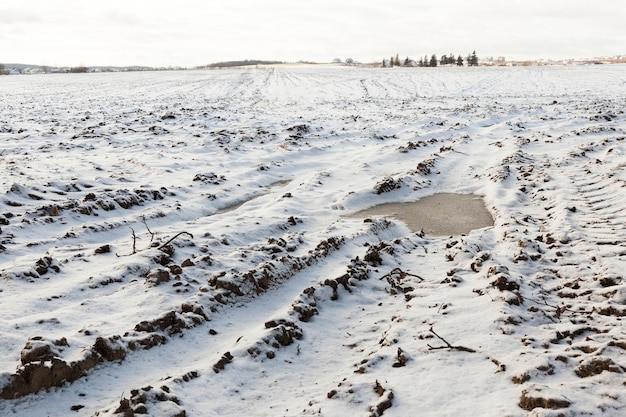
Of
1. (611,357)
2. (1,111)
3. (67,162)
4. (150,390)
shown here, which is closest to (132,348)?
(150,390)

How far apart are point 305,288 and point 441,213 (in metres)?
3.91

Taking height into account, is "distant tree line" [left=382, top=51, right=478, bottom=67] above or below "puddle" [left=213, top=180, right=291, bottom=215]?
above

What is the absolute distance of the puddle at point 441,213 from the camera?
7.83 meters

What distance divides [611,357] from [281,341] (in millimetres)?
2609

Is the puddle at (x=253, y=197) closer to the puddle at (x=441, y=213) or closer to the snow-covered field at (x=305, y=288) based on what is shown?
the snow-covered field at (x=305, y=288)

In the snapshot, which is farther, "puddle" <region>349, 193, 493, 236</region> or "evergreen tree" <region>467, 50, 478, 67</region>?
"evergreen tree" <region>467, 50, 478, 67</region>

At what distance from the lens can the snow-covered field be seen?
3684 mm

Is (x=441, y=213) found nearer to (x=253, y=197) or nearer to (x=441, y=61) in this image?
(x=253, y=197)

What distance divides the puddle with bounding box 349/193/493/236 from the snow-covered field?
29 centimetres

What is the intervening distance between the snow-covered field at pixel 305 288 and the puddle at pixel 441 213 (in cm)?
29

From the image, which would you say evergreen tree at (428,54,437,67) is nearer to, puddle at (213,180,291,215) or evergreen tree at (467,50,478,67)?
evergreen tree at (467,50,478,67)

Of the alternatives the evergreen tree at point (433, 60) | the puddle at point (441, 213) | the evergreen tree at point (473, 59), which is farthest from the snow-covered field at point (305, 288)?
the evergreen tree at point (473, 59)

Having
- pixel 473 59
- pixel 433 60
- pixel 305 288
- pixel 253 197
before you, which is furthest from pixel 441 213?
pixel 473 59

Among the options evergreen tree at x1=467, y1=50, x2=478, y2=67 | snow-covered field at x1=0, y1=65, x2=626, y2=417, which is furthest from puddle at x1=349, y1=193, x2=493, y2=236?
evergreen tree at x1=467, y1=50, x2=478, y2=67
